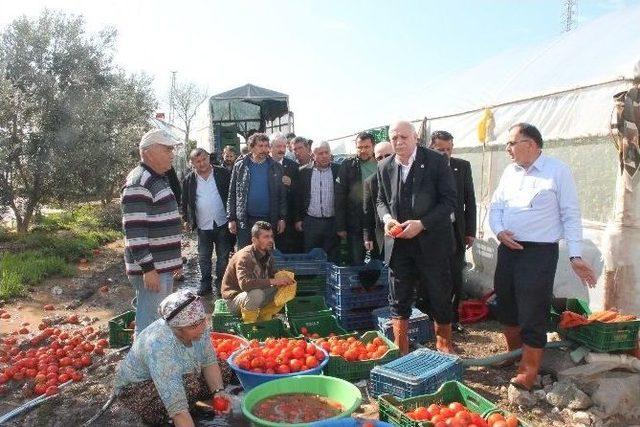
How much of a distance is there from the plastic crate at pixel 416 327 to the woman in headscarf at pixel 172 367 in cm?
189

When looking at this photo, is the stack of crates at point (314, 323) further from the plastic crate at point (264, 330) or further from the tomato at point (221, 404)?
the tomato at point (221, 404)

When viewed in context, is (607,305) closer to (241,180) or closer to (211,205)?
(241,180)

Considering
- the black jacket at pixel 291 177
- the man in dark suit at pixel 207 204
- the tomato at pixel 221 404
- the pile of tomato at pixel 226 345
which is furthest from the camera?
the man in dark suit at pixel 207 204

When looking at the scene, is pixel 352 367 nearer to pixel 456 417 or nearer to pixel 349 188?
pixel 456 417

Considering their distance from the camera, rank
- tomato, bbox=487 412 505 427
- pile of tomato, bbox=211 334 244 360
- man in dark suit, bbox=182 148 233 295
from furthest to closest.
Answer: man in dark suit, bbox=182 148 233 295 → pile of tomato, bbox=211 334 244 360 → tomato, bbox=487 412 505 427

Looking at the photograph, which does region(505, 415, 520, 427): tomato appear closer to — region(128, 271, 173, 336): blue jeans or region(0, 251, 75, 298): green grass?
region(128, 271, 173, 336): blue jeans

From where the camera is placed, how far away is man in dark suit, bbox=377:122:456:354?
14.9 ft

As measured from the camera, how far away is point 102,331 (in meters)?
6.18

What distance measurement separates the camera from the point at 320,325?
5.56m

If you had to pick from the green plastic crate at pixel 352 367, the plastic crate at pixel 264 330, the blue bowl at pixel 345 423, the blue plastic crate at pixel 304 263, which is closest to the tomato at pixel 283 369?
the green plastic crate at pixel 352 367

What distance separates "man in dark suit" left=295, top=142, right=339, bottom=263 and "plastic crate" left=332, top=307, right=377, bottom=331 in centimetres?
111

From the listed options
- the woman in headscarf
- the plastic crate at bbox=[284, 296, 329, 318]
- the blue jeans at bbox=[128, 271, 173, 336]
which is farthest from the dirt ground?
the plastic crate at bbox=[284, 296, 329, 318]

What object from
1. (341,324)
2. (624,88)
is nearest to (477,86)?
(624,88)

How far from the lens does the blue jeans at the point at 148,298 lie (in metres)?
4.36
